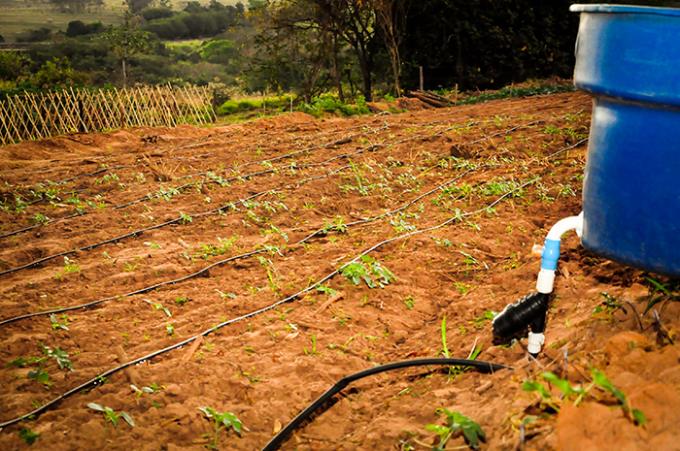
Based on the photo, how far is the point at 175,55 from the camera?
35.9m

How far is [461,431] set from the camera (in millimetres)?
2012

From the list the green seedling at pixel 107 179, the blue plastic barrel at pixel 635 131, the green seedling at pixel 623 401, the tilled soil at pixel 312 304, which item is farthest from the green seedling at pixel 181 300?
the green seedling at pixel 107 179

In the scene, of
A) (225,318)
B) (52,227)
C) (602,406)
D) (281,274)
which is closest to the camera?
(602,406)

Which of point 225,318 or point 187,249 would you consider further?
point 187,249

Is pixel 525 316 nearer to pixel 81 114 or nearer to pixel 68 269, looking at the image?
pixel 68 269

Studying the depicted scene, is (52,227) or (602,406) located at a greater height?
(602,406)

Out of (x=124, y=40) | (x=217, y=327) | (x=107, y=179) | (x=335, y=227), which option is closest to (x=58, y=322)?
(x=217, y=327)

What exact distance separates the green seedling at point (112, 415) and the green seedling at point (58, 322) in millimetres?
978

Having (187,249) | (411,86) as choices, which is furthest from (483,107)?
(187,249)

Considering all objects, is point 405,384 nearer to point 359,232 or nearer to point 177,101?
point 359,232

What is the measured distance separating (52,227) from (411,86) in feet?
47.1

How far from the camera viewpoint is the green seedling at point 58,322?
350 centimetres

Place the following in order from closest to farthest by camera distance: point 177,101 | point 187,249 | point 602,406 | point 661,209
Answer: point 602,406
point 661,209
point 187,249
point 177,101

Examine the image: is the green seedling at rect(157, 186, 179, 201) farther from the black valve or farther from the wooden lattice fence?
the wooden lattice fence
